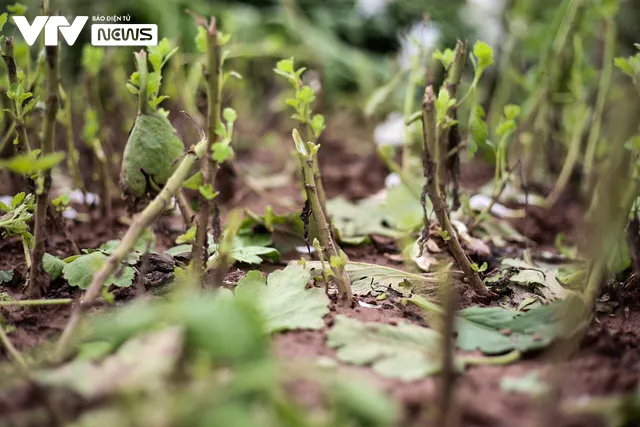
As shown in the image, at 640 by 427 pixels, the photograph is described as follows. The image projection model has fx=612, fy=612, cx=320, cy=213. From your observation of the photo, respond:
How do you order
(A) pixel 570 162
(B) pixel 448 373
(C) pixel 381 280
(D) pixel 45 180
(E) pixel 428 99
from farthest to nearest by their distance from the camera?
(A) pixel 570 162, (C) pixel 381 280, (E) pixel 428 99, (D) pixel 45 180, (B) pixel 448 373

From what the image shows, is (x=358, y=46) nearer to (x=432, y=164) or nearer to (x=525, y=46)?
(x=525, y=46)

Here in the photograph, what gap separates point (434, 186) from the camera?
100cm

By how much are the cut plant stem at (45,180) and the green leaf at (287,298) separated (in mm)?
300

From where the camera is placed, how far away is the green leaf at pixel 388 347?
73 centimetres

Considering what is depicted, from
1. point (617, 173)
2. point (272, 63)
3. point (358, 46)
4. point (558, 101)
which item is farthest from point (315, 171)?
point (358, 46)

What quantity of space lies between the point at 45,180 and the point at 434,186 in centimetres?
59

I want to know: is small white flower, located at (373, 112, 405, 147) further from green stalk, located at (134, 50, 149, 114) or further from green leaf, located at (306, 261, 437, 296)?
green stalk, located at (134, 50, 149, 114)

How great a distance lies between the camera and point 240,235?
1292 millimetres

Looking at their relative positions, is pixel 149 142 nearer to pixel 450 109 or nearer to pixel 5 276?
pixel 5 276

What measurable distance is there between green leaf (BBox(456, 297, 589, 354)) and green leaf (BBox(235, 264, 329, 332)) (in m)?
0.21

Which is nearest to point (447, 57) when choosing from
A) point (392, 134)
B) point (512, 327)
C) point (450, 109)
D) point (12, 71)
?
point (450, 109)

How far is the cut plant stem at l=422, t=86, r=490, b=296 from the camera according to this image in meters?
0.99

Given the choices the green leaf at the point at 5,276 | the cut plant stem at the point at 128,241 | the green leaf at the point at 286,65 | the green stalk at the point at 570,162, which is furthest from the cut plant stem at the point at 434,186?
the green stalk at the point at 570,162

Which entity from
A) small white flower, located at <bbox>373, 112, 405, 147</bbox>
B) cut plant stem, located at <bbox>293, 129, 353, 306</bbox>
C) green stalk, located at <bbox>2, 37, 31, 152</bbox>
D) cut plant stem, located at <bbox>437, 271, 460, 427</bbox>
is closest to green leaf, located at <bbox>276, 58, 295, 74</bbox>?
cut plant stem, located at <bbox>293, 129, 353, 306</bbox>
